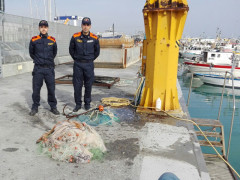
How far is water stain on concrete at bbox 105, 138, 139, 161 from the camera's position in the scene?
3012 mm

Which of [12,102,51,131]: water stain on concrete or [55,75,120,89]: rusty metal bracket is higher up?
[55,75,120,89]: rusty metal bracket

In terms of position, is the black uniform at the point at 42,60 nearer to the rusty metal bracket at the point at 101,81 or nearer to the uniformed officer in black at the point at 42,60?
the uniformed officer in black at the point at 42,60

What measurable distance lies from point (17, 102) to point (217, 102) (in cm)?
1606

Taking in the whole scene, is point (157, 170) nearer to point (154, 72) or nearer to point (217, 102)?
point (154, 72)

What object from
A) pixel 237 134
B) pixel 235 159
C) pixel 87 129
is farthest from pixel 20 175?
pixel 237 134

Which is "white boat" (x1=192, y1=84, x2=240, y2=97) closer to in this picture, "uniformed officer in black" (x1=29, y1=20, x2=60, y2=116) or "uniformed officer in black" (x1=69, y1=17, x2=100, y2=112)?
"uniformed officer in black" (x1=69, y1=17, x2=100, y2=112)

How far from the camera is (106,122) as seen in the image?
13.7 feet

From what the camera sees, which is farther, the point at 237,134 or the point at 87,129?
the point at 237,134

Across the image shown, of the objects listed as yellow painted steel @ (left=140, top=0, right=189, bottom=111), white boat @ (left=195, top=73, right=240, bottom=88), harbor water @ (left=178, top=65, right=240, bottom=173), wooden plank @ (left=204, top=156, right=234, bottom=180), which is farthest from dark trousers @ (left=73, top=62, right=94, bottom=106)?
white boat @ (left=195, top=73, right=240, bottom=88)

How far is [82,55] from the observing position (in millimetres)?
4680

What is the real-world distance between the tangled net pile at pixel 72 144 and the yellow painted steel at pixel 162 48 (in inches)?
82.0

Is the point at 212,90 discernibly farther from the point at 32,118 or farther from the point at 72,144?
the point at 72,144

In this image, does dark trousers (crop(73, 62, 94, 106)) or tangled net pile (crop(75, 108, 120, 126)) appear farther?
dark trousers (crop(73, 62, 94, 106))

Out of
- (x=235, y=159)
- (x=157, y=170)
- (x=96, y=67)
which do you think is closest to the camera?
(x=157, y=170)
